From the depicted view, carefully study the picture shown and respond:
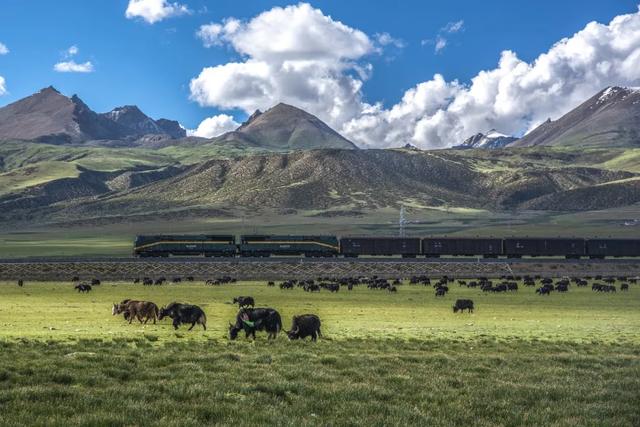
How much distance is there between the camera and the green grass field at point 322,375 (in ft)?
38.5

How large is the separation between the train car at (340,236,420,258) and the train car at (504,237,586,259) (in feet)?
47.0

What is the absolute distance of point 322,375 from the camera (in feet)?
50.6

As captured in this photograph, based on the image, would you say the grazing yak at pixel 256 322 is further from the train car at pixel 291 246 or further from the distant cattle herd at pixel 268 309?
the train car at pixel 291 246

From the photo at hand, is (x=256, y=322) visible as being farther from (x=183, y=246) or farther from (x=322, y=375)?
(x=183, y=246)

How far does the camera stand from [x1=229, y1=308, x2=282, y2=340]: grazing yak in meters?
23.7

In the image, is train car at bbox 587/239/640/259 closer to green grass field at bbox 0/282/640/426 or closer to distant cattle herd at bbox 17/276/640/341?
distant cattle herd at bbox 17/276/640/341

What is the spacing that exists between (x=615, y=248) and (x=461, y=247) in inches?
951

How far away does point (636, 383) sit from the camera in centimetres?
1532

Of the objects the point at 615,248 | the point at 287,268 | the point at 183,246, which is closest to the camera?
the point at 287,268

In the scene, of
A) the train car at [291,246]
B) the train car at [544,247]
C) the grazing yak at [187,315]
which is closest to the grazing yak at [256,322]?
the grazing yak at [187,315]

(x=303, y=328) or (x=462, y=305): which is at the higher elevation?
(x=303, y=328)

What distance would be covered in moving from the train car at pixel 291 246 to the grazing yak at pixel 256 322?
69426 millimetres

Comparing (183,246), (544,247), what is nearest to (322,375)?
(183,246)

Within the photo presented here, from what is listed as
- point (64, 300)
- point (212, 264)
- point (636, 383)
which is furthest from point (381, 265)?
point (636, 383)
